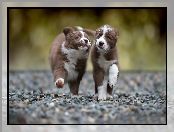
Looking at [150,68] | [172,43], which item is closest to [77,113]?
[172,43]

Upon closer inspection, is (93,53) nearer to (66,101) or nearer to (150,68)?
(66,101)

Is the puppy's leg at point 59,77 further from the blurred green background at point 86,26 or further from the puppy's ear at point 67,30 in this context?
the blurred green background at point 86,26

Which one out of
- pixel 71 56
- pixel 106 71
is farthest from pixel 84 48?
pixel 106 71

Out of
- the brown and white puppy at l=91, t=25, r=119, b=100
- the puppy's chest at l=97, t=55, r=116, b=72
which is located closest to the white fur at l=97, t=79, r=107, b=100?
the brown and white puppy at l=91, t=25, r=119, b=100

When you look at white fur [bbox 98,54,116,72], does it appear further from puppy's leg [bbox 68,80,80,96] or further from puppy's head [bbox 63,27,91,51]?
puppy's leg [bbox 68,80,80,96]

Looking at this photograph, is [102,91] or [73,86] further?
[73,86]

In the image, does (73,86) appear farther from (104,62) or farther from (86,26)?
(86,26)
